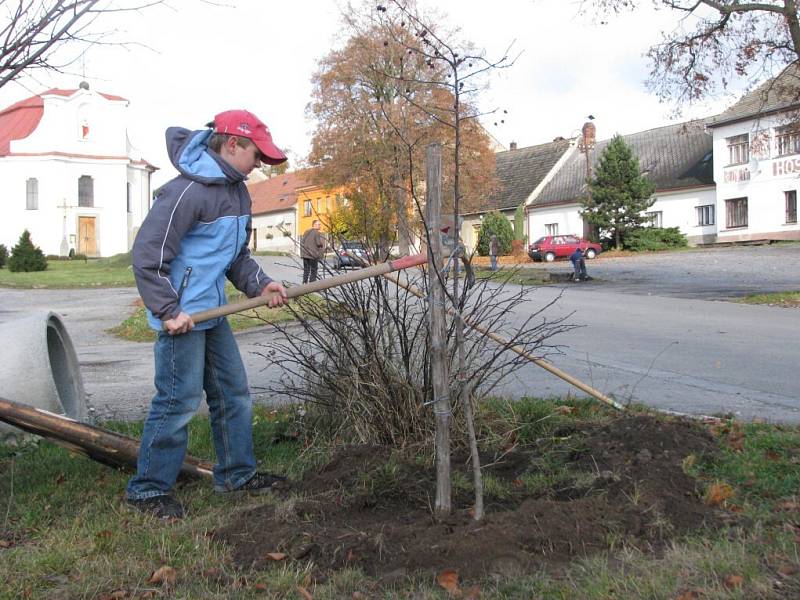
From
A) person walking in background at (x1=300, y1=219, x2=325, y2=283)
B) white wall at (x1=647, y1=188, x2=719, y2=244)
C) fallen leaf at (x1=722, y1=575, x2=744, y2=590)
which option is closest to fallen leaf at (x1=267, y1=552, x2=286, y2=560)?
fallen leaf at (x1=722, y1=575, x2=744, y2=590)

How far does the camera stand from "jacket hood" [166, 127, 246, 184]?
403 cm

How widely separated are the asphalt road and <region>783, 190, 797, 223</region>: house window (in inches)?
691

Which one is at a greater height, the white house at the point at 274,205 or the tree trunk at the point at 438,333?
the white house at the point at 274,205

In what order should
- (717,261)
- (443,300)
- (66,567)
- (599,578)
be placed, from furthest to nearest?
1. (717,261)
2. (443,300)
3. (66,567)
4. (599,578)

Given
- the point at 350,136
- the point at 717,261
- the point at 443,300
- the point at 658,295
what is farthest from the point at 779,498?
the point at 350,136

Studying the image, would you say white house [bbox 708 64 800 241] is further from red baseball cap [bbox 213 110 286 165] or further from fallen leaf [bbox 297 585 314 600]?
fallen leaf [bbox 297 585 314 600]

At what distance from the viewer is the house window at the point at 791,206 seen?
128ft

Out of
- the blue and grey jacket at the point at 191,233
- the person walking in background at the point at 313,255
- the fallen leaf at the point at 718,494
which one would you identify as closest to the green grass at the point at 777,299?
the person walking in background at the point at 313,255

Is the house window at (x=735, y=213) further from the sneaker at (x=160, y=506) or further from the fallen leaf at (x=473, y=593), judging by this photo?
the fallen leaf at (x=473, y=593)

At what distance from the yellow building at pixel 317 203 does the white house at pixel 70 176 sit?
499 inches

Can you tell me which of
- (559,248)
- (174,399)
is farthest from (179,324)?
(559,248)

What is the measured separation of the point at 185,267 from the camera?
13.1 ft

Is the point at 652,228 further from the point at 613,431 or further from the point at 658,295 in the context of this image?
the point at 613,431

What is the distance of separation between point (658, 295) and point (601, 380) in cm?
1238
